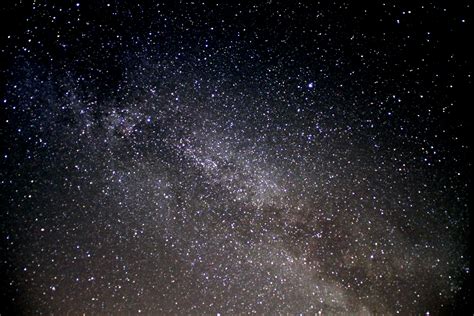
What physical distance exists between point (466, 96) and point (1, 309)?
4.94 m

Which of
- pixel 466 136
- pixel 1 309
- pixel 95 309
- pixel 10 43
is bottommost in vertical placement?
pixel 1 309

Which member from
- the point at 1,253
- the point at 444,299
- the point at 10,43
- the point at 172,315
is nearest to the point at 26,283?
the point at 1,253

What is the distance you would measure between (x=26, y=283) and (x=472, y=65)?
419 cm

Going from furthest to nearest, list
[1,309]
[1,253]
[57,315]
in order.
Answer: [1,309] → [57,315] → [1,253]

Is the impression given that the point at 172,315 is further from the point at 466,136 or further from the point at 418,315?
the point at 466,136

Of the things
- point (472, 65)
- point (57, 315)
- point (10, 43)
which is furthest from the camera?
point (57, 315)

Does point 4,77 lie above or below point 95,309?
above

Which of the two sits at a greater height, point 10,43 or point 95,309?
point 10,43

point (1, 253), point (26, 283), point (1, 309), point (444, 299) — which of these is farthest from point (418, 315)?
point (1, 309)

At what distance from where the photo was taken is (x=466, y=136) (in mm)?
1853

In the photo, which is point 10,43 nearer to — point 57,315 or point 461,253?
point 57,315

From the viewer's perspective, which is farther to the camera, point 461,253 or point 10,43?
point 461,253

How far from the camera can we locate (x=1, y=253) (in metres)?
2.39

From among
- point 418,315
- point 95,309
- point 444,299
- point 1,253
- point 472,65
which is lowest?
point 95,309
